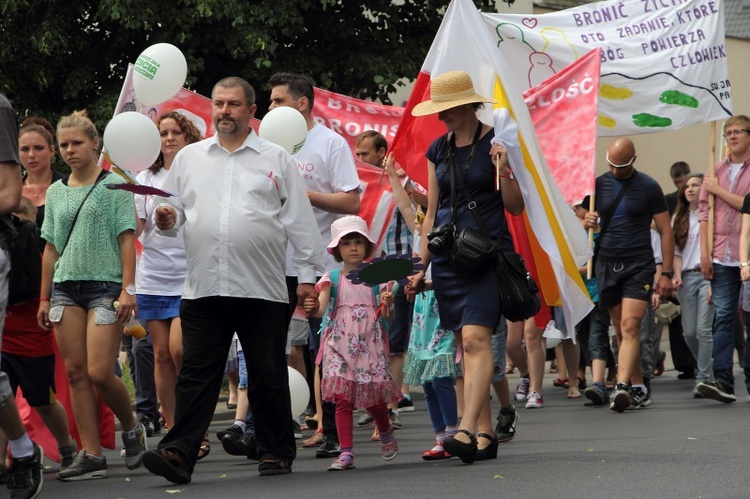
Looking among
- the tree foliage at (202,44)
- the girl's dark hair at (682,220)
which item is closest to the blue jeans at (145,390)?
the girl's dark hair at (682,220)

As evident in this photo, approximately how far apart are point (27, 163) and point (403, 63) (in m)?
13.8

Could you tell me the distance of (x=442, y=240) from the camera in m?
7.97

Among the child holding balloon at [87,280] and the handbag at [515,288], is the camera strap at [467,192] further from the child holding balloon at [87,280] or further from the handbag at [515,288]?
the child holding balloon at [87,280]

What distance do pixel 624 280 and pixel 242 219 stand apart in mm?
4821

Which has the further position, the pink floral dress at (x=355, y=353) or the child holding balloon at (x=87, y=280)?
the pink floral dress at (x=355, y=353)

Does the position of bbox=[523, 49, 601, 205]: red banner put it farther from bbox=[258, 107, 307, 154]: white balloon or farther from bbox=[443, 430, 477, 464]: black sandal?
bbox=[443, 430, 477, 464]: black sandal

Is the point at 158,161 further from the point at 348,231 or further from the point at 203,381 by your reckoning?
the point at 203,381

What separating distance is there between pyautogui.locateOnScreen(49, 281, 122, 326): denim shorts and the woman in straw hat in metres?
1.64

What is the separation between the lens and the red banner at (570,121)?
11.5 meters

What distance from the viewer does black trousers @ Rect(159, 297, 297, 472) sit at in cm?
774

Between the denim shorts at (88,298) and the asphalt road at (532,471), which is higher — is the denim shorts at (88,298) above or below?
above

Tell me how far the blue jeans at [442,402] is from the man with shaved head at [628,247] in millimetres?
2961

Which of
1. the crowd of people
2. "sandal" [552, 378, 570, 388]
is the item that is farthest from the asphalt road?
"sandal" [552, 378, 570, 388]

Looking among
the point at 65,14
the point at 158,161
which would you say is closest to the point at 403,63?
the point at 65,14
